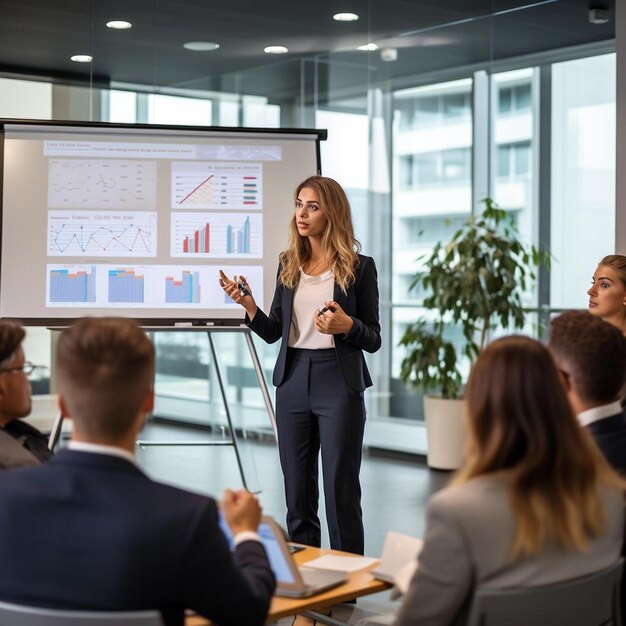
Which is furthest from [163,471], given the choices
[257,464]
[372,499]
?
[372,499]

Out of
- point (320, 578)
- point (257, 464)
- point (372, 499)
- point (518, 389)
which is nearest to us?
point (518, 389)

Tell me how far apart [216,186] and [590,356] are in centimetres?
299

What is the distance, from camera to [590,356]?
213cm

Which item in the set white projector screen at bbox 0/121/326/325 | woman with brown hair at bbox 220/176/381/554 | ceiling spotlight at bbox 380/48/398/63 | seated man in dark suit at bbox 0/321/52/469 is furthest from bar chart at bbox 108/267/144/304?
ceiling spotlight at bbox 380/48/398/63

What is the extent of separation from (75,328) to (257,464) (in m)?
5.72

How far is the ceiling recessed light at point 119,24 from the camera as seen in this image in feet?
21.0

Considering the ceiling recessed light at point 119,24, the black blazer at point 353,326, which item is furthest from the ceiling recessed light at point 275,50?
the black blazer at point 353,326

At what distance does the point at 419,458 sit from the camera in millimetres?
7402

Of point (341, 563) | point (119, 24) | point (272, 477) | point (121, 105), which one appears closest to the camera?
point (341, 563)

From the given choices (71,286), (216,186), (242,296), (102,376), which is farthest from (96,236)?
(102,376)

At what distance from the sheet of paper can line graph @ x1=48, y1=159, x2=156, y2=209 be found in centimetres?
286

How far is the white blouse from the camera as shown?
3793mm

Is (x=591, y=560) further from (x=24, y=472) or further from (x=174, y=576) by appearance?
(x=24, y=472)

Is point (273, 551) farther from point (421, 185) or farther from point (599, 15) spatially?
point (421, 185)
